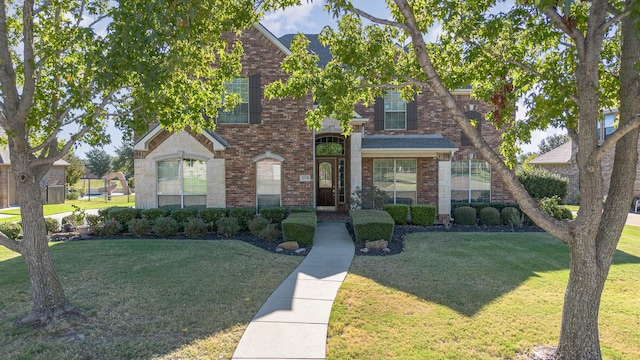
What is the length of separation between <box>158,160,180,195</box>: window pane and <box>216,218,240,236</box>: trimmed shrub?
2996 millimetres

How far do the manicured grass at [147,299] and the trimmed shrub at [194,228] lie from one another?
67.2 inches

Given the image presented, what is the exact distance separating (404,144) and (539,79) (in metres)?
10.3

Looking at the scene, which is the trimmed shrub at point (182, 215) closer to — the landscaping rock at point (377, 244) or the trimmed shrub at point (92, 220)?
the trimmed shrub at point (92, 220)

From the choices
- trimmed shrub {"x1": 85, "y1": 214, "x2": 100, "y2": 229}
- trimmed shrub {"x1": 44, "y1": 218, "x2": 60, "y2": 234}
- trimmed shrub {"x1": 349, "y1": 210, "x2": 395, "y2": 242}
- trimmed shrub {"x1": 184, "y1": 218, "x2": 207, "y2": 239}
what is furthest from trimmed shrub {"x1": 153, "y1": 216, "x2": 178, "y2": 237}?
trimmed shrub {"x1": 349, "y1": 210, "x2": 395, "y2": 242}

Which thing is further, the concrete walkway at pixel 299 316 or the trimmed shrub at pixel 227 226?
the trimmed shrub at pixel 227 226

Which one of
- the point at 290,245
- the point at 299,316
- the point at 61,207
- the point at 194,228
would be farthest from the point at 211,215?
the point at 61,207

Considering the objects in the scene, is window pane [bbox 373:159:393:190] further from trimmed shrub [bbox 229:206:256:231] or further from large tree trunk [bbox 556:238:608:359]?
large tree trunk [bbox 556:238:608:359]

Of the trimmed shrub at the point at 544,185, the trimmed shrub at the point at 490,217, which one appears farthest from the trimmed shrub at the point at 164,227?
the trimmed shrub at the point at 544,185

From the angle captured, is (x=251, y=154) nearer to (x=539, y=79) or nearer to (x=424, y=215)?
(x=424, y=215)

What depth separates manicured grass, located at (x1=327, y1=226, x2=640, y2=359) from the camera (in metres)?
4.73

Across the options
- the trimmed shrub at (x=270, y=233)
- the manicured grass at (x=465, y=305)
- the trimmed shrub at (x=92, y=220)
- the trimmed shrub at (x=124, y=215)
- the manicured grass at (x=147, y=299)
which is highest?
the trimmed shrub at (x=124, y=215)

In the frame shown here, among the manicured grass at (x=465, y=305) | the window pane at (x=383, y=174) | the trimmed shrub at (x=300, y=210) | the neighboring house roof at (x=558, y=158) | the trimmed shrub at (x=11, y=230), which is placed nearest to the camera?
the manicured grass at (x=465, y=305)

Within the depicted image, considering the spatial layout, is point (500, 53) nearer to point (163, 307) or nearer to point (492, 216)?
point (163, 307)

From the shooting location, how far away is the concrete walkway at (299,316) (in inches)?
177
